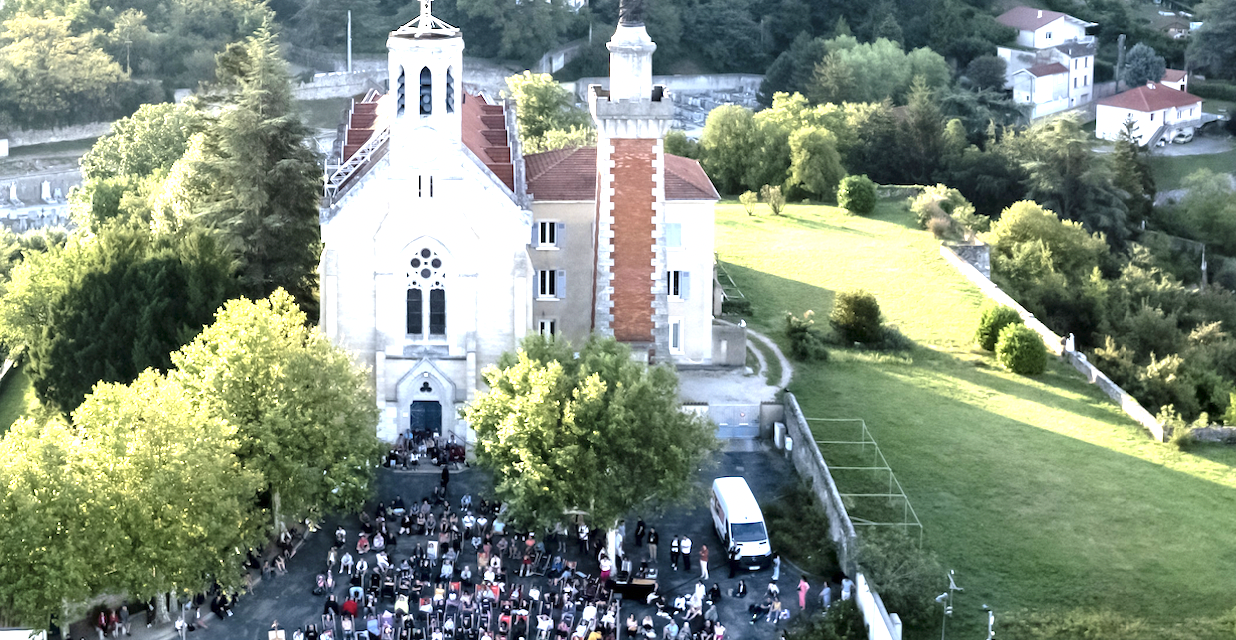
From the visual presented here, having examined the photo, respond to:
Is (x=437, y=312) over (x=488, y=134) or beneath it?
beneath

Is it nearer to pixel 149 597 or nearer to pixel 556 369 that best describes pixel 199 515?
pixel 149 597

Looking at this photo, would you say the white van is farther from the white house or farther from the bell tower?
the white house

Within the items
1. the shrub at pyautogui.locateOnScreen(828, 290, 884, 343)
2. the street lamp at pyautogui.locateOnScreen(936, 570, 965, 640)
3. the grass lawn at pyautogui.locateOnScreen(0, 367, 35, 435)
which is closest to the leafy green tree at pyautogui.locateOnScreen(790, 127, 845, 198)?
the shrub at pyautogui.locateOnScreen(828, 290, 884, 343)

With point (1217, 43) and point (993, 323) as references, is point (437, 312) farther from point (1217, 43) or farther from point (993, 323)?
point (1217, 43)

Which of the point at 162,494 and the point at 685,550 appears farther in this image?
the point at 685,550

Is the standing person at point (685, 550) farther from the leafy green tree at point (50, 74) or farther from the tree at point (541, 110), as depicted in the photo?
the leafy green tree at point (50, 74)

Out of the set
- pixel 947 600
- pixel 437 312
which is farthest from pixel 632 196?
pixel 947 600

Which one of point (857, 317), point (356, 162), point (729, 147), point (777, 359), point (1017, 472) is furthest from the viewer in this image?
point (729, 147)
